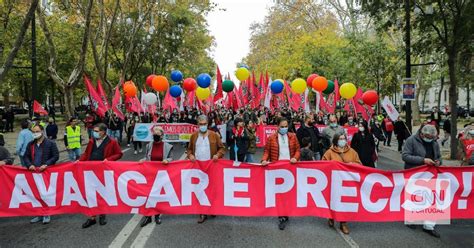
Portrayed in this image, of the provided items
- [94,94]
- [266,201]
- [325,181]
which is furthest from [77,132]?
[325,181]

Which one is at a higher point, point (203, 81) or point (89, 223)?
point (203, 81)

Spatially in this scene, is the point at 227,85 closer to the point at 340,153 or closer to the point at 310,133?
the point at 310,133

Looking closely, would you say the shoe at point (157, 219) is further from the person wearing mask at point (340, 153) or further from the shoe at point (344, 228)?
the shoe at point (344, 228)

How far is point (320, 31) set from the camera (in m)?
37.2

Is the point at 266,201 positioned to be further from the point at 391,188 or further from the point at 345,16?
the point at 345,16

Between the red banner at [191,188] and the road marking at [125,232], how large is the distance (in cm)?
22

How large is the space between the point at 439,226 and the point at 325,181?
1.88 m

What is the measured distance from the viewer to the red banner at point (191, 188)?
6188 millimetres

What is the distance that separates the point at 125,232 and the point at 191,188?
1.18 metres

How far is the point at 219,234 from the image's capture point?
584 centimetres

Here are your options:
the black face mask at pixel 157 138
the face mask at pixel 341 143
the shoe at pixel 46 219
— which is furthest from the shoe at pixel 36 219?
the face mask at pixel 341 143

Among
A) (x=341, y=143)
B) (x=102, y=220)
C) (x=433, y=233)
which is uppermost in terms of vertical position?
(x=341, y=143)

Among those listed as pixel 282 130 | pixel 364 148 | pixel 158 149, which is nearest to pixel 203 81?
pixel 364 148

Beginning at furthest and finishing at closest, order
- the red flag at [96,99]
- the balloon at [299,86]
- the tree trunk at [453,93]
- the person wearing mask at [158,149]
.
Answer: the balloon at [299,86]
the red flag at [96,99]
the tree trunk at [453,93]
the person wearing mask at [158,149]
